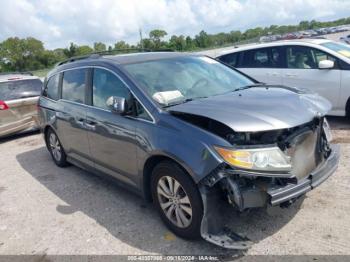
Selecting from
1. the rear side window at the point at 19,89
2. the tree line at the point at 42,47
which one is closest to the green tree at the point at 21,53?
the tree line at the point at 42,47

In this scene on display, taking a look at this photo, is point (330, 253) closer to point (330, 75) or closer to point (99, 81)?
point (99, 81)

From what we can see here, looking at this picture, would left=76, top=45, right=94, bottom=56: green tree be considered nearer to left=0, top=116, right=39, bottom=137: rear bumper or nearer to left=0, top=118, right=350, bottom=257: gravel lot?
left=0, top=116, right=39, bottom=137: rear bumper

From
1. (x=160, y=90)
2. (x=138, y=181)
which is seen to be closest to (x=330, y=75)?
(x=160, y=90)

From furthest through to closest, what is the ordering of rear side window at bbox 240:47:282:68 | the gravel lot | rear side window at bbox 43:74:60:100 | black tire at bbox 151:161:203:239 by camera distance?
rear side window at bbox 240:47:282:68 → rear side window at bbox 43:74:60:100 → the gravel lot → black tire at bbox 151:161:203:239

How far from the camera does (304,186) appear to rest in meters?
3.06

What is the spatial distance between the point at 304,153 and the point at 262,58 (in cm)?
472

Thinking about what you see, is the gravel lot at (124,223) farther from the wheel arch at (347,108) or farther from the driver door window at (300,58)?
the driver door window at (300,58)

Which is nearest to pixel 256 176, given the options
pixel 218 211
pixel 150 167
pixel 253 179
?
pixel 253 179

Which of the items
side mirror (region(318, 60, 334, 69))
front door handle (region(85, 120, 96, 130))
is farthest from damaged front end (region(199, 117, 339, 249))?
side mirror (region(318, 60, 334, 69))

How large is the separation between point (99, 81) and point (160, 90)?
3.32ft

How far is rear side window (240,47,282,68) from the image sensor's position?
24.0 ft

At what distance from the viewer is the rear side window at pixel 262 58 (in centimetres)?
732

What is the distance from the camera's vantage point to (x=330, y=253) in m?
2.96

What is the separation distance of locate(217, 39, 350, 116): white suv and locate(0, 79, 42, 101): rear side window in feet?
15.8
